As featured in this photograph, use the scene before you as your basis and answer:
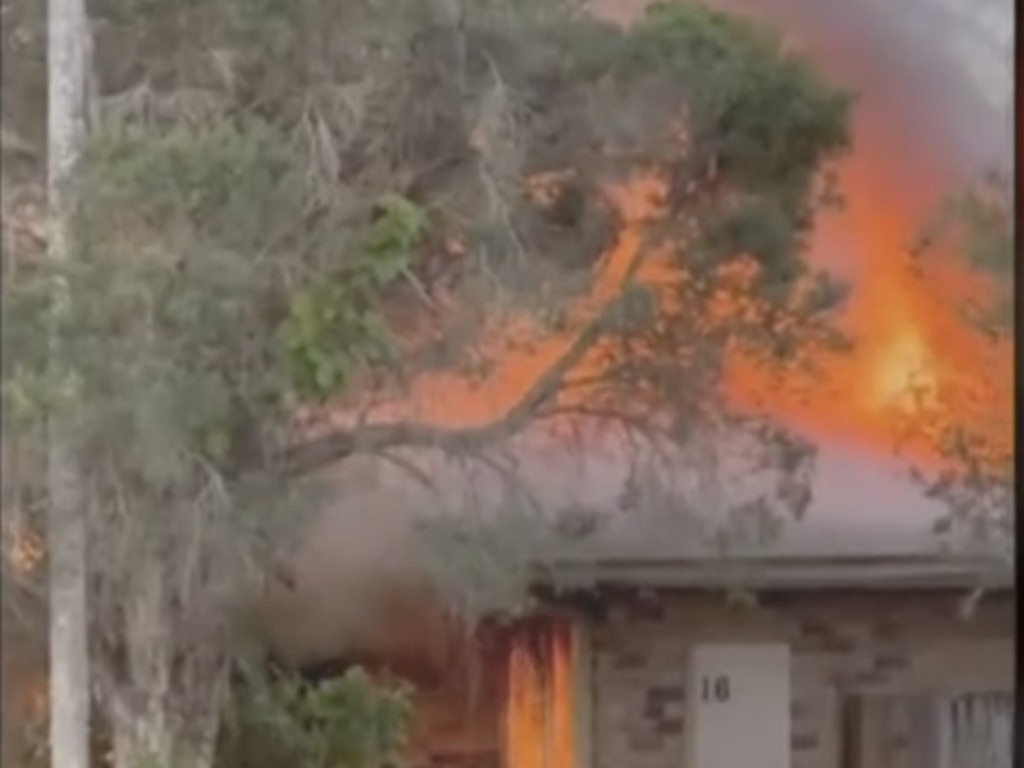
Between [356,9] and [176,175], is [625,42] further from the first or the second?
[176,175]

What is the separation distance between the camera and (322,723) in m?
1.72

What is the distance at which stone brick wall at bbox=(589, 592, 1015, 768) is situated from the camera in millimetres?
1745

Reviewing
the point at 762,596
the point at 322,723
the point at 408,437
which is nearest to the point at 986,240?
the point at 762,596

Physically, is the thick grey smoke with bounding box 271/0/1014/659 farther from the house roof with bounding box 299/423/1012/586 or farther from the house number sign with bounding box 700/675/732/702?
the house number sign with bounding box 700/675/732/702

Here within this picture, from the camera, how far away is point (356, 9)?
1.73m

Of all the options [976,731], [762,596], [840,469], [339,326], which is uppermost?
[339,326]

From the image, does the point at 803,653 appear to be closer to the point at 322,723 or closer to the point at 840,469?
the point at 840,469

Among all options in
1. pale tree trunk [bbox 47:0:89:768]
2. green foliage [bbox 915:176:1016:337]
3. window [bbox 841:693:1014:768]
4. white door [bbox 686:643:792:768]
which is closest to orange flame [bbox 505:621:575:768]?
white door [bbox 686:643:792:768]

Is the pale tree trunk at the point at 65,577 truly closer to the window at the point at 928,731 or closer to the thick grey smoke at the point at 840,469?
the thick grey smoke at the point at 840,469

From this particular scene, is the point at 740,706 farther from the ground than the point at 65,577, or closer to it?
closer to it

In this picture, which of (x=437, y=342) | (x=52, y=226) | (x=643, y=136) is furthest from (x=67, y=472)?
(x=643, y=136)

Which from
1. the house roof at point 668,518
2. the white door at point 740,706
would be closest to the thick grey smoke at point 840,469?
the house roof at point 668,518

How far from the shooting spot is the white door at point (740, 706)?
1749 millimetres

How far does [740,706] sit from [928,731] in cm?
17
